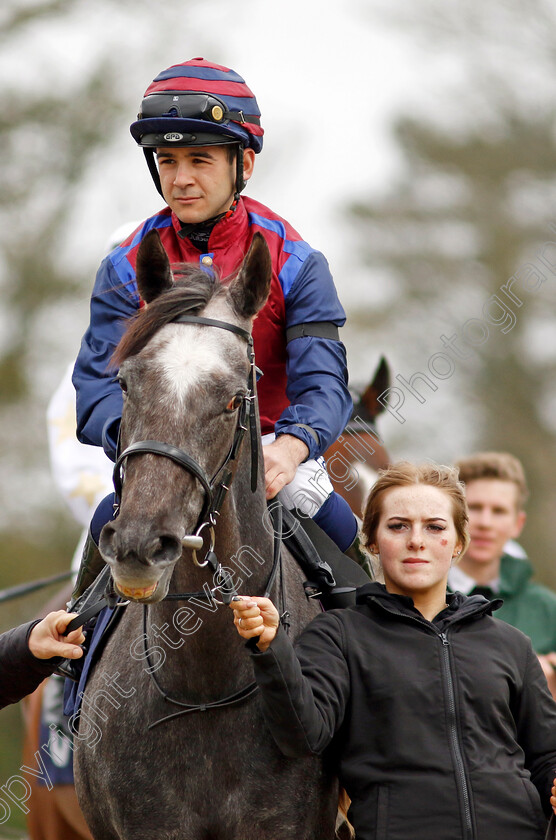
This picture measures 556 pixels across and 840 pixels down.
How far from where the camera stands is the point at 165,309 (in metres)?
3.30

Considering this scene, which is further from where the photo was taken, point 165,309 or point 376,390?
point 376,390

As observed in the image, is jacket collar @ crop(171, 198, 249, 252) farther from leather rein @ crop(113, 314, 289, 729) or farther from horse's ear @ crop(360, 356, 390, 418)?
horse's ear @ crop(360, 356, 390, 418)

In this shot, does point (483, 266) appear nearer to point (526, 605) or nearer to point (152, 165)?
point (526, 605)

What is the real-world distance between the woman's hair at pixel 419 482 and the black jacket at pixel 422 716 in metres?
0.26

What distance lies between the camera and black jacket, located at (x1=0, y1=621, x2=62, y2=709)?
11.2 feet

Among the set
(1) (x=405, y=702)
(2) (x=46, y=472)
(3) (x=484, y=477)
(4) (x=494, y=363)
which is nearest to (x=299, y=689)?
(1) (x=405, y=702)

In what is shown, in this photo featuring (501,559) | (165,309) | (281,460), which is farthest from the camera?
(501,559)

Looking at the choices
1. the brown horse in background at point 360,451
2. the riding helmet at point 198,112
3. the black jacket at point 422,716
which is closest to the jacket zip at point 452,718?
the black jacket at point 422,716

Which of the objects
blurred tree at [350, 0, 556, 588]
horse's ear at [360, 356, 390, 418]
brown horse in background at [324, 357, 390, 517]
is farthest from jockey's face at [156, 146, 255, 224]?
blurred tree at [350, 0, 556, 588]

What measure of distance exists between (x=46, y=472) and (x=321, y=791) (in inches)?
447

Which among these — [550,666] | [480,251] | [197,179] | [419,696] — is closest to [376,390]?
[550,666]

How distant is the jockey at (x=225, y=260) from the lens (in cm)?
395

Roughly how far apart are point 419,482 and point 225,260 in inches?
44.0

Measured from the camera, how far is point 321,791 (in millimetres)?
3523
